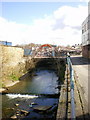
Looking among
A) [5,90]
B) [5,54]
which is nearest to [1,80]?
[5,90]

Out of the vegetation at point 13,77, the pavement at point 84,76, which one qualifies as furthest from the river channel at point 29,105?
the vegetation at point 13,77

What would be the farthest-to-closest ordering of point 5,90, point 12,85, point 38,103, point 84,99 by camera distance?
point 12,85, point 5,90, point 38,103, point 84,99

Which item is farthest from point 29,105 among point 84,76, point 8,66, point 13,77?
point 8,66

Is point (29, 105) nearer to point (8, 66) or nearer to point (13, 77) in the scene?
point (13, 77)

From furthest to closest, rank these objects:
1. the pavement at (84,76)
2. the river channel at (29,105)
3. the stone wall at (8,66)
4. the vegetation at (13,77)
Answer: the vegetation at (13,77), the stone wall at (8,66), the river channel at (29,105), the pavement at (84,76)

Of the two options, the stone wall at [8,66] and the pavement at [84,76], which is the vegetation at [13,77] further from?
the pavement at [84,76]

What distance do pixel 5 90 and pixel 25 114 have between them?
6.21 m

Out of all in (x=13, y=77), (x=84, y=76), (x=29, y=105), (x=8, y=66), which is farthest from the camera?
(x=8, y=66)

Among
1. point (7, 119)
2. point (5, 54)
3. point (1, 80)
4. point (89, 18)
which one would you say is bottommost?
point (7, 119)

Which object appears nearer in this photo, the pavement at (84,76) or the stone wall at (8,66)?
the pavement at (84,76)

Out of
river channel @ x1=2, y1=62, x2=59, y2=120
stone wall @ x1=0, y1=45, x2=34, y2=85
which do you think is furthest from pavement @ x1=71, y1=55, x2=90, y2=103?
stone wall @ x1=0, y1=45, x2=34, y2=85

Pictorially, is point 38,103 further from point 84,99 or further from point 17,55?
point 17,55

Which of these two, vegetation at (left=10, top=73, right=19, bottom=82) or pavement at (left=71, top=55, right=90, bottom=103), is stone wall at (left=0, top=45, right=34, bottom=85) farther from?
pavement at (left=71, top=55, right=90, bottom=103)

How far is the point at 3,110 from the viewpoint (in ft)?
36.1
